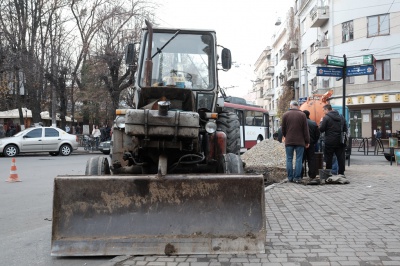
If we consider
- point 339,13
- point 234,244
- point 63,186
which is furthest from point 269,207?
point 339,13

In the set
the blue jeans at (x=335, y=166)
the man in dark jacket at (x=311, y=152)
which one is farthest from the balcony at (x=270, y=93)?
the man in dark jacket at (x=311, y=152)

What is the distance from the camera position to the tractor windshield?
6379 millimetres

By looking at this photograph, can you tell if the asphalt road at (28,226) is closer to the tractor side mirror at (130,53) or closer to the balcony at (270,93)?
the tractor side mirror at (130,53)

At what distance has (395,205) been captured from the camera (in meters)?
6.53

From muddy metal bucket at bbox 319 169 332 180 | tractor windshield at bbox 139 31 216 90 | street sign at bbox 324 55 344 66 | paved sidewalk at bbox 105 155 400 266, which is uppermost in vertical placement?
street sign at bbox 324 55 344 66

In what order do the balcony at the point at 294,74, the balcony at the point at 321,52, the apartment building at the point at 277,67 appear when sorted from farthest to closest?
the apartment building at the point at 277,67 < the balcony at the point at 294,74 < the balcony at the point at 321,52

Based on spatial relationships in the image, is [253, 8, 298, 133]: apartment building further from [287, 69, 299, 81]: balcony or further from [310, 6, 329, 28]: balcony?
[310, 6, 329, 28]: balcony

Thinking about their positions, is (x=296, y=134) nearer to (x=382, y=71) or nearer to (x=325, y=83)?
(x=382, y=71)

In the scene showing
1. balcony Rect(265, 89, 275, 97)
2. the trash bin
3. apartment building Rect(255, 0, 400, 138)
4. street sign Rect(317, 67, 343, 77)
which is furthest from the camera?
balcony Rect(265, 89, 275, 97)

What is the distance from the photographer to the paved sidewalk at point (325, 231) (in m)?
4.00

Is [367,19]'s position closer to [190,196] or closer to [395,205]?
[395,205]

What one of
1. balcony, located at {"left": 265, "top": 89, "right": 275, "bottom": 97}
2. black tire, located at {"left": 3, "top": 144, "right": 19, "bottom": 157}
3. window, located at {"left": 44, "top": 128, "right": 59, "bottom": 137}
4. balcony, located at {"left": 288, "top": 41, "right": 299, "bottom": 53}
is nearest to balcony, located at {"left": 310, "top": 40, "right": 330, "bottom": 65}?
balcony, located at {"left": 288, "top": 41, "right": 299, "bottom": 53}

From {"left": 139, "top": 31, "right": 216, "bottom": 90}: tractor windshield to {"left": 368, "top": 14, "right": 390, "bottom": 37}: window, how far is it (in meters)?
31.5

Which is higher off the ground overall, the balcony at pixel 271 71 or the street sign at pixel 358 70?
the balcony at pixel 271 71
